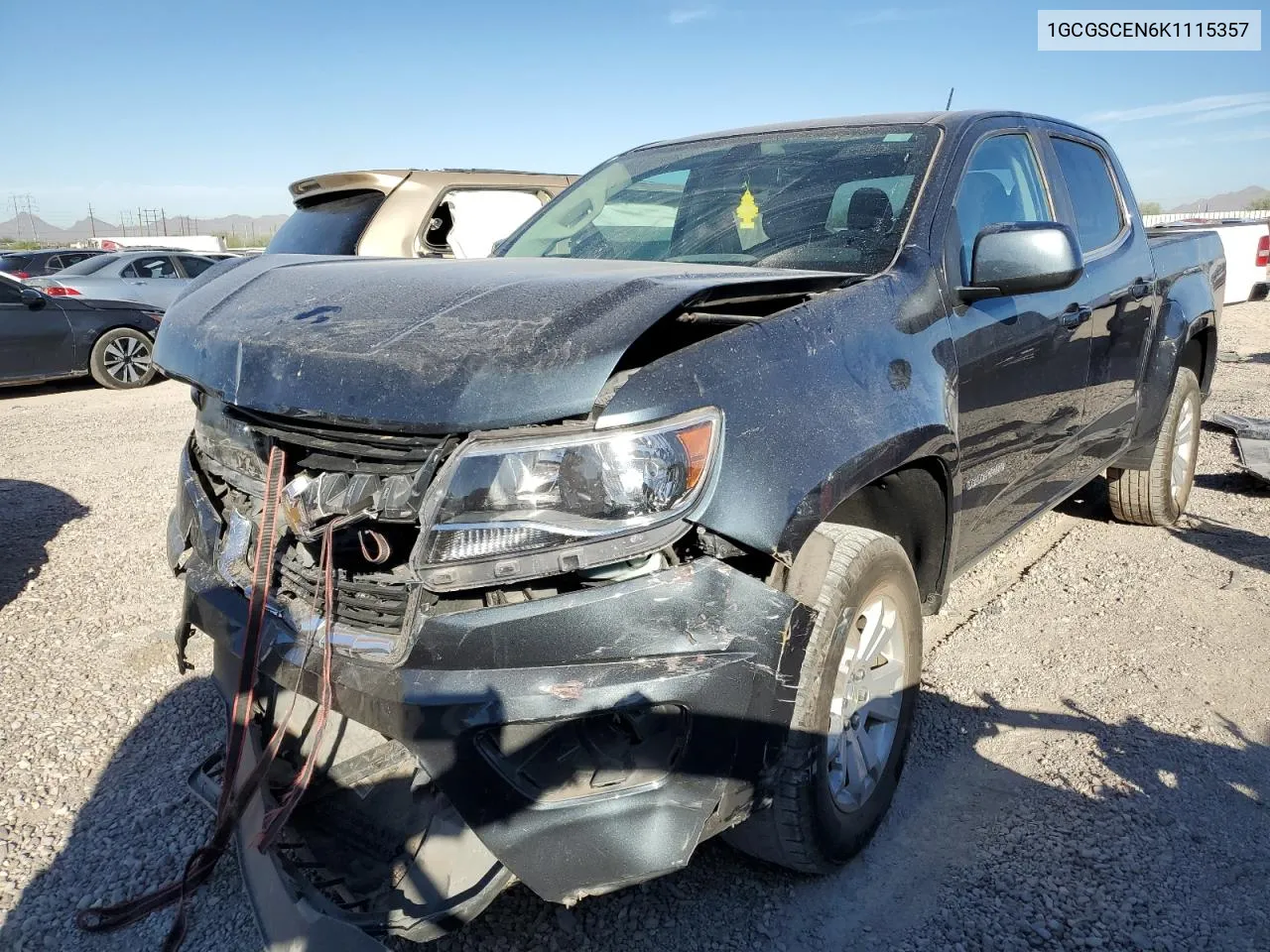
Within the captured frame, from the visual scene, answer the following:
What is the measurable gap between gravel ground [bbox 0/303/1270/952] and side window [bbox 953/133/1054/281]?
1478 mm

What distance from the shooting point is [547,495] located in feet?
5.89

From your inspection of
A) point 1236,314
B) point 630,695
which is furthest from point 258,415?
point 1236,314

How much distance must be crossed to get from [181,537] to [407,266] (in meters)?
0.94

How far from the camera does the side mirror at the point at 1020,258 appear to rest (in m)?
2.65

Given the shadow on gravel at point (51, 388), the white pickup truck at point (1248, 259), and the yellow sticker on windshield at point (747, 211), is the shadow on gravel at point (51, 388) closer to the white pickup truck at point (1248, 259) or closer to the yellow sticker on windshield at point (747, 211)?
the yellow sticker on windshield at point (747, 211)

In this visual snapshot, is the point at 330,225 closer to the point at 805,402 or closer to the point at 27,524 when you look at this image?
the point at 27,524

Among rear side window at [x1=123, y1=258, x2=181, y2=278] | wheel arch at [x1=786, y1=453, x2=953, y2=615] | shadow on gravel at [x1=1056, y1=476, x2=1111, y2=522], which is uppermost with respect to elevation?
rear side window at [x1=123, y1=258, x2=181, y2=278]

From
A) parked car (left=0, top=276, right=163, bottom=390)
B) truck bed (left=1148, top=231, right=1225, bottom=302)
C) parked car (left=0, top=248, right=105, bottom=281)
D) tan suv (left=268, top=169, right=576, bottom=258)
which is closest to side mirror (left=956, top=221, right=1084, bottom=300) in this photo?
truck bed (left=1148, top=231, right=1225, bottom=302)

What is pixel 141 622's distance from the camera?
13.2 ft

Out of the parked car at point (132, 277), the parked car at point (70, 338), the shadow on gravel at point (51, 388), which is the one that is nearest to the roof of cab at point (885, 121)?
the parked car at point (70, 338)

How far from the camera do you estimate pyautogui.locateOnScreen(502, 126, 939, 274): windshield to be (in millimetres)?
2868

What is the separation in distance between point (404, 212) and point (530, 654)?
18.2 feet

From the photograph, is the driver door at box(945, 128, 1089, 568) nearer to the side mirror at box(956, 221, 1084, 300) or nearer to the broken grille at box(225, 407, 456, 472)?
the side mirror at box(956, 221, 1084, 300)

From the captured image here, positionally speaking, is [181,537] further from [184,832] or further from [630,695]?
[630,695]
